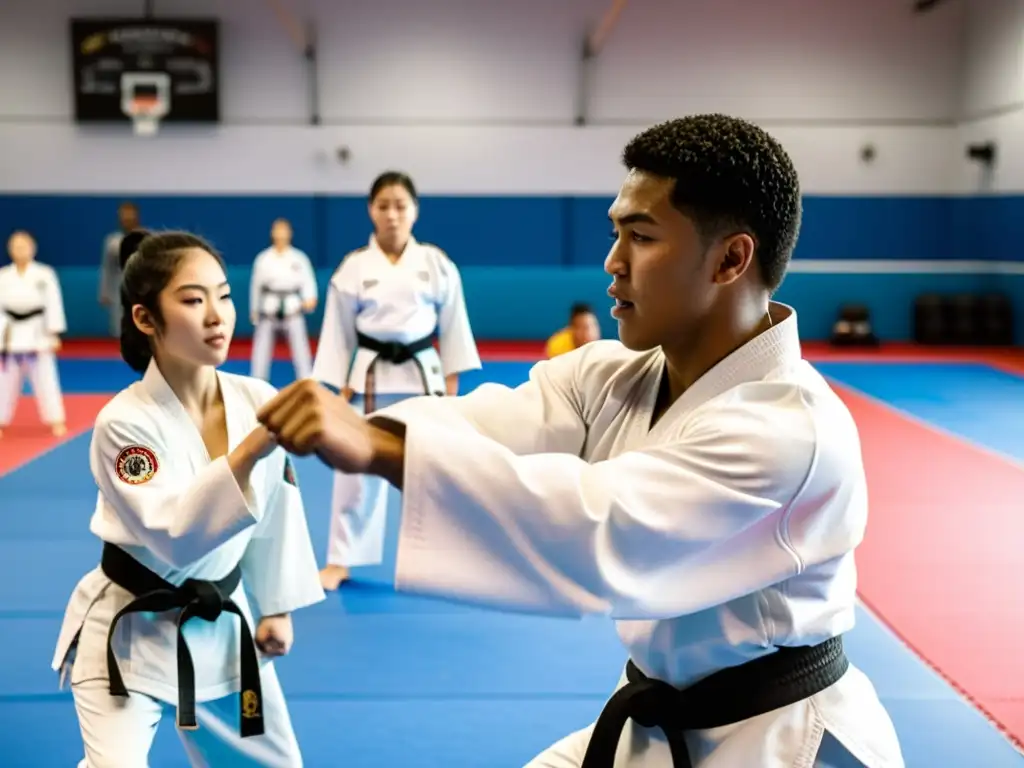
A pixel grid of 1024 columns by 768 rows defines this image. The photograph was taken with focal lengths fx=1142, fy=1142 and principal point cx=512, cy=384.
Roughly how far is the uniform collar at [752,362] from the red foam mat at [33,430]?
21.7 feet

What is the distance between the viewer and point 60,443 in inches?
324

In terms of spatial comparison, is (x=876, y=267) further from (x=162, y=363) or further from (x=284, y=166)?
(x=162, y=363)

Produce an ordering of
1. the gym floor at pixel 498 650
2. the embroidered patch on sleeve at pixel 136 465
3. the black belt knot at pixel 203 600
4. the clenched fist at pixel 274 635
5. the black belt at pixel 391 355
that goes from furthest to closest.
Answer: the black belt at pixel 391 355, the gym floor at pixel 498 650, the clenched fist at pixel 274 635, the black belt knot at pixel 203 600, the embroidered patch on sleeve at pixel 136 465

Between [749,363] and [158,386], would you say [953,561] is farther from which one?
[749,363]

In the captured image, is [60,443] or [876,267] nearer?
[60,443]

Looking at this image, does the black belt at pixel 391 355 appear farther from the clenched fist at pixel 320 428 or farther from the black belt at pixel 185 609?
the clenched fist at pixel 320 428

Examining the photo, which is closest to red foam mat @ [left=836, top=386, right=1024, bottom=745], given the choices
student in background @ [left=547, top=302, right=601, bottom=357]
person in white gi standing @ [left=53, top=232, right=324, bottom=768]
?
student in background @ [left=547, top=302, right=601, bottom=357]

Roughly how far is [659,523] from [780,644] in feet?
1.11

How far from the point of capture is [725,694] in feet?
5.27

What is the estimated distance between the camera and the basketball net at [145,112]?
1460 centimetres

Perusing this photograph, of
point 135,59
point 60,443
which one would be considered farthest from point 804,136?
point 60,443

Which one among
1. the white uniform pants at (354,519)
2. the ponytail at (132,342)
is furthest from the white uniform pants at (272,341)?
the ponytail at (132,342)

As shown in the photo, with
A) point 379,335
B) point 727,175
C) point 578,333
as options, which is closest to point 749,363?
point 727,175

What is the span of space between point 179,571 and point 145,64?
13.8 metres
